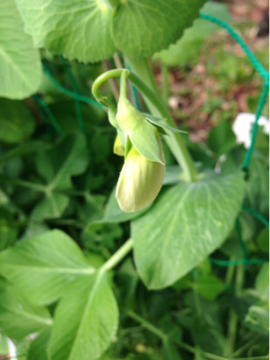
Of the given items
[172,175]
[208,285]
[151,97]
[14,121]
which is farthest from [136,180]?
[14,121]

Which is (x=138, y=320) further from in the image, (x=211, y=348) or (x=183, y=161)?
(x=183, y=161)

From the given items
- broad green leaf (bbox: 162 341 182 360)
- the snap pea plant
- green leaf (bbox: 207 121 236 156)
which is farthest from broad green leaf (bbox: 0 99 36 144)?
broad green leaf (bbox: 162 341 182 360)

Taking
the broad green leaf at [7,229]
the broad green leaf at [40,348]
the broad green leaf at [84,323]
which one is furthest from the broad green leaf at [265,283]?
the broad green leaf at [7,229]

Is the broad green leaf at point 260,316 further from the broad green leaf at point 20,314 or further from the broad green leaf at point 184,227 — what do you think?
the broad green leaf at point 20,314

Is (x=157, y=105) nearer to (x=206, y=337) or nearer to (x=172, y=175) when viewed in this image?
(x=172, y=175)

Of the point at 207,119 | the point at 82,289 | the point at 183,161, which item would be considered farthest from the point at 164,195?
the point at 207,119

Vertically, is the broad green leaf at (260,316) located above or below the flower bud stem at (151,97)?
below
